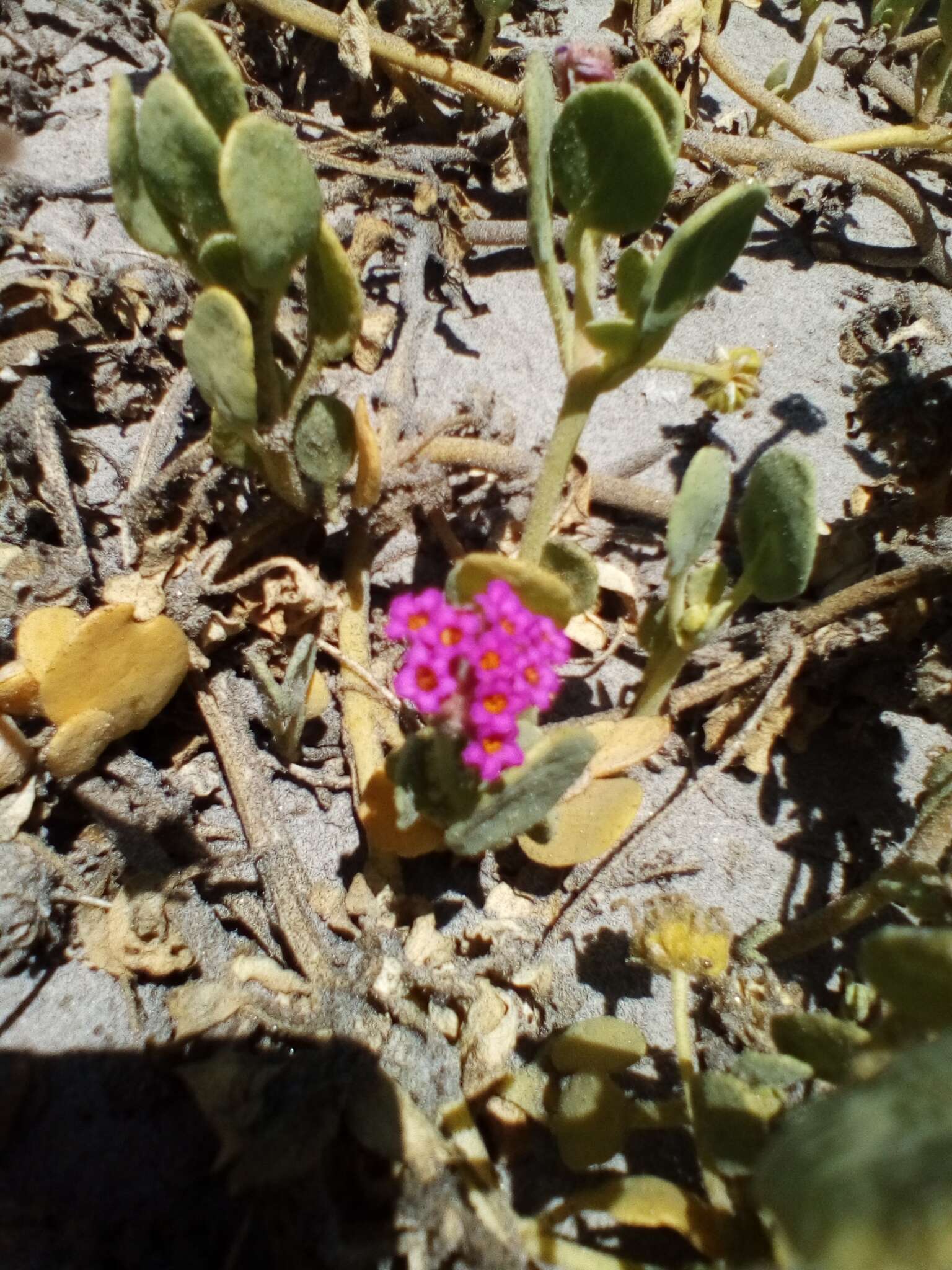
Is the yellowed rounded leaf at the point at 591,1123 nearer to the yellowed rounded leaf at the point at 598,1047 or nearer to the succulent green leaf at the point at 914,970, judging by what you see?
the yellowed rounded leaf at the point at 598,1047

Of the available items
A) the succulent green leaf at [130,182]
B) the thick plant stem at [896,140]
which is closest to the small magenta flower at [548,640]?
the succulent green leaf at [130,182]

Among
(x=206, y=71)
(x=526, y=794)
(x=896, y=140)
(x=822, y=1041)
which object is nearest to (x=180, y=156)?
(x=206, y=71)

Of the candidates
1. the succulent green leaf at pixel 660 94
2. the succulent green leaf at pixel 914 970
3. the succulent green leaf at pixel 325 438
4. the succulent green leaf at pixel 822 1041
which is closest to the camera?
the succulent green leaf at pixel 914 970

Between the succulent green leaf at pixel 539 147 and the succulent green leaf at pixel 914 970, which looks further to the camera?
the succulent green leaf at pixel 539 147

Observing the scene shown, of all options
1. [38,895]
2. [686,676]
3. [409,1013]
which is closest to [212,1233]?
[409,1013]

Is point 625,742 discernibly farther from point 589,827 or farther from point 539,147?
point 539,147

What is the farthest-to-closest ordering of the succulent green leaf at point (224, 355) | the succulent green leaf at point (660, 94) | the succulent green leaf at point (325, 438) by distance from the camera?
the succulent green leaf at point (325, 438) → the succulent green leaf at point (660, 94) → the succulent green leaf at point (224, 355)
